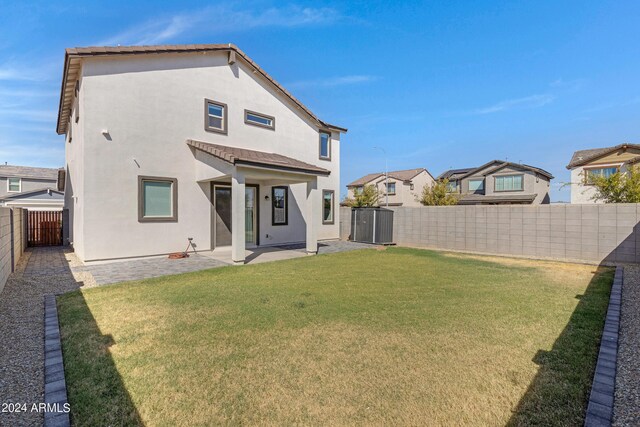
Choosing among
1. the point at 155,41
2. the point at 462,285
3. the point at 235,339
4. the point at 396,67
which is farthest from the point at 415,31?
the point at 235,339

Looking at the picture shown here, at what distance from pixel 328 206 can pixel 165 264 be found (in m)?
9.48

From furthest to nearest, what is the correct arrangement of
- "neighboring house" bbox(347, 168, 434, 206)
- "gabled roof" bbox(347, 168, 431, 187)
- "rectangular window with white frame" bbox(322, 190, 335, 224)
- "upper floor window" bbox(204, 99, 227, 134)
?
1. "gabled roof" bbox(347, 168, 431, 187)
2. "neighboring house" bbox(347, 168, 434, 206)
3. "rectangular window with white frame" bbox(322, 190, 335, 224)
4. "upper floor window" bbox(204, 99, 227, 134)

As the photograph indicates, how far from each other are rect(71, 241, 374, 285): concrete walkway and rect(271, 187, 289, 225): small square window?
2066 millimetres

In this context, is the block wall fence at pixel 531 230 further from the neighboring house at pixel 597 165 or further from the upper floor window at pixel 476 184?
the upper floor window at pixel 476 184

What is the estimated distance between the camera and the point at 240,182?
9.62 metres

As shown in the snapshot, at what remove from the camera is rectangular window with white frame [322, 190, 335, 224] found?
16.9 m

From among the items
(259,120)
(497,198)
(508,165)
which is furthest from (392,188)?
(259,120)

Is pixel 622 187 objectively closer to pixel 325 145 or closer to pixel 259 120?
pixel 325 145

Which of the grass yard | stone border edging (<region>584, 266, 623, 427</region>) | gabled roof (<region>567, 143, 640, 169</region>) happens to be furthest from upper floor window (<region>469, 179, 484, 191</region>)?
stone border edging (<region>584, 266, 623, 427</region>)

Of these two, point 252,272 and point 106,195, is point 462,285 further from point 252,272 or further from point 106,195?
point 106,195

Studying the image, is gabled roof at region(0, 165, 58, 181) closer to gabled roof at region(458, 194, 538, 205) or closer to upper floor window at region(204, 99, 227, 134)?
upper floor window at region(204, 99, 227, 134)

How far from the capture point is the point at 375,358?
3.63 metres

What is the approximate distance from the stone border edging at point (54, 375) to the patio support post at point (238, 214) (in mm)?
5113

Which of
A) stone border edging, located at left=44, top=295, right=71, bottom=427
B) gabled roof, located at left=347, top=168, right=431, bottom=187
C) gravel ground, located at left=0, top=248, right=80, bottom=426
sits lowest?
gravel ground, located at left=0, top=248, right=80, bottom=426
